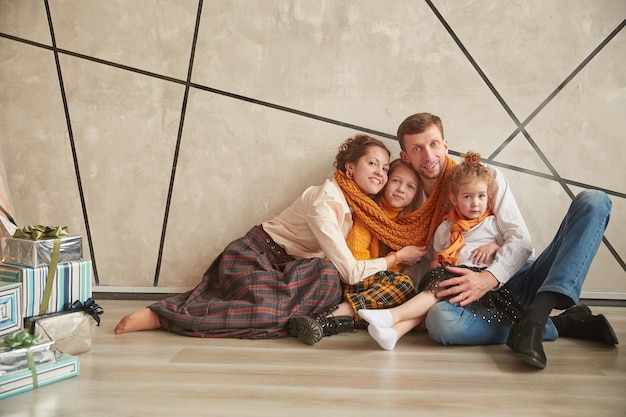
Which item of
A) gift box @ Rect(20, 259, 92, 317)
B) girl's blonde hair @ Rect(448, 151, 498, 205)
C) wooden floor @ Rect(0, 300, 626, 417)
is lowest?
wooden floor @ Rect(0, 300, 626, 417)

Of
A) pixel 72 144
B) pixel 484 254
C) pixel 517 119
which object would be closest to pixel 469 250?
pixel 484 254

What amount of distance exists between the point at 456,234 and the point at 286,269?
69 centimetres

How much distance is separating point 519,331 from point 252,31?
175cm

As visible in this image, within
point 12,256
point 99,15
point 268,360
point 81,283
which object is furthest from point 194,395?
point 99,15

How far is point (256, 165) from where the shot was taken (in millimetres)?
2625

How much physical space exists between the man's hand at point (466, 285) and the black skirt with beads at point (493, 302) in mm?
25

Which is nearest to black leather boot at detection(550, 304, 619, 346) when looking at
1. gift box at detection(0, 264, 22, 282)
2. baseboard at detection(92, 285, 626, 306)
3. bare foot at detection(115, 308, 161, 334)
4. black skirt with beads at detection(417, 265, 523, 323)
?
black skirt with beads at detection(417, 265, 523, 323)

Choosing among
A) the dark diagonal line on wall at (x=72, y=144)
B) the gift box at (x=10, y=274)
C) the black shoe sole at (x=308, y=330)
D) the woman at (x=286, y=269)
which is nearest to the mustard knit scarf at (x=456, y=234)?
the woman at (x=286, y=269)

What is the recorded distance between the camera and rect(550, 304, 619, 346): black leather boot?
6.39ft

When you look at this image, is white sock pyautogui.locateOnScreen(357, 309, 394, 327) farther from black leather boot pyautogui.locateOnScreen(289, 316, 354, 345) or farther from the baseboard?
the baseboard

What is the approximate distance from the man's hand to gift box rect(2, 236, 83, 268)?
1292 millimetres

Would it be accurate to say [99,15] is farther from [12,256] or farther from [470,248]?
[470,248]

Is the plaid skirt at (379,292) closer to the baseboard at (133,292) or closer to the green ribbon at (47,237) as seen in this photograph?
the baseboard at (133,292)

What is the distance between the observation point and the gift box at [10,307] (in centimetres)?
163
